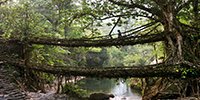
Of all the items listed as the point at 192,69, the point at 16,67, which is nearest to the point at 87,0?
the point at 16,67

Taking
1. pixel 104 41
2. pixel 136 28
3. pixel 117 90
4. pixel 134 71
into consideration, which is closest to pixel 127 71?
pixel 134 71

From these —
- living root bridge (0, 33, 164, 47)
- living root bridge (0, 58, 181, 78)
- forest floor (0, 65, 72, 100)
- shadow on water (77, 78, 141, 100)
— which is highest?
living root bridge (0, 33, 164, 47)

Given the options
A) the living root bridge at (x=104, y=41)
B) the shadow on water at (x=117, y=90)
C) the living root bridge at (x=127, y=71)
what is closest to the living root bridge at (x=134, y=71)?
the living root bridge at (x=127, y=71)

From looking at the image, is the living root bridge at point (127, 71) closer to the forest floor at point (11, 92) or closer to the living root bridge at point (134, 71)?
the living root bridge at point (134, 71)

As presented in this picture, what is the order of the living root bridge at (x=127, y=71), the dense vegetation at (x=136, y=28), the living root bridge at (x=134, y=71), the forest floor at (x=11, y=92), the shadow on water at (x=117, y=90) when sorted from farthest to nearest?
the shadow on water at (x=117, y=90), the forest floor at (x=11, y=92), the dense vegetation at (x=136, y=28), the living root bridge at (x=127, y=71), the living root bridge at (x=134, y=71)

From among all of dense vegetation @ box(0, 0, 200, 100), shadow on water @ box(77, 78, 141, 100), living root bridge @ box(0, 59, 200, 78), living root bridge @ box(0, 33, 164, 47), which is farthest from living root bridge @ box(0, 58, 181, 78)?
shadow on water @ box(77, 78, 141, 100)

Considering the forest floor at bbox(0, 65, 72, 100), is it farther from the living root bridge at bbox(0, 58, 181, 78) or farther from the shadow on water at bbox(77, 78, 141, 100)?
the shadow on water at bbox(77, 78, 141, 100)

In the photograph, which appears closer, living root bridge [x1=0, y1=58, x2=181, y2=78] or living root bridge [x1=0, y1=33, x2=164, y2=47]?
living root bridge [x1=0, y1=58, x2=181, y2=78]

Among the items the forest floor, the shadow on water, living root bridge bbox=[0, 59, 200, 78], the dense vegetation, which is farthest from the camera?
the shadow on water

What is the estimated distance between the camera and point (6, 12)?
12211mm

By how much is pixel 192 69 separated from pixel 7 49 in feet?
28.5

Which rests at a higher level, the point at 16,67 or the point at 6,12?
the point at 6,12

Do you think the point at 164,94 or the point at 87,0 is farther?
the point at 164,94

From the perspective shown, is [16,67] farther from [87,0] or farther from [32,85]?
[87,0]
